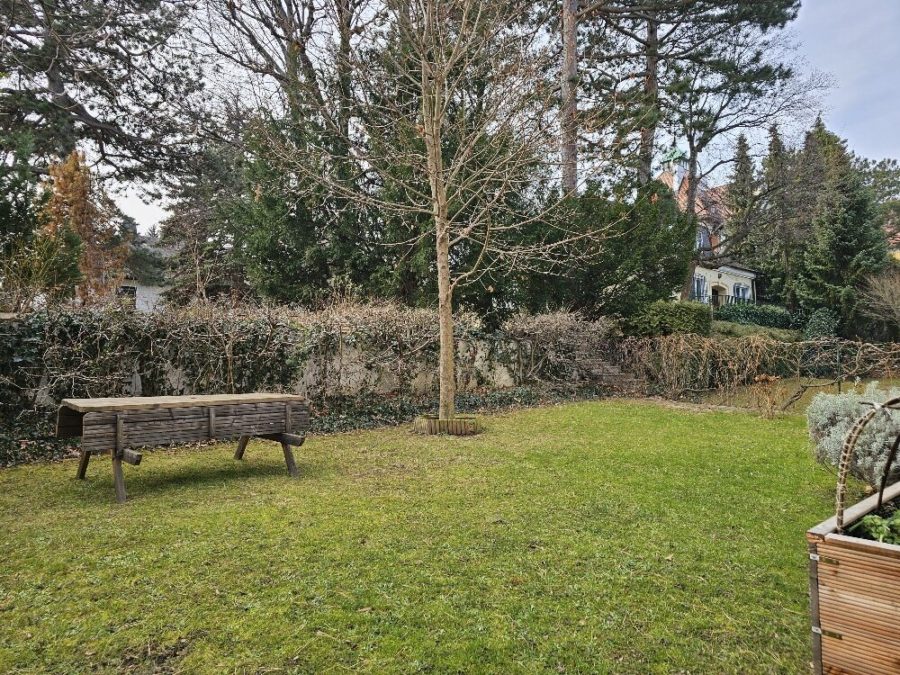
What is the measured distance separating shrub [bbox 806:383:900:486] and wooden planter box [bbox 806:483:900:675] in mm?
2628

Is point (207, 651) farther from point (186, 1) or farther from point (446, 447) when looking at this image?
point (186, 1)

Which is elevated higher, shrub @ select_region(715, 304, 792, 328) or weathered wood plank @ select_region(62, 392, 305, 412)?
shrub @ select_region(715, 304, 792, 328)

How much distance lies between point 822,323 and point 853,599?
25.8m

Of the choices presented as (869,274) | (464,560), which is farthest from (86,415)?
(869,274)

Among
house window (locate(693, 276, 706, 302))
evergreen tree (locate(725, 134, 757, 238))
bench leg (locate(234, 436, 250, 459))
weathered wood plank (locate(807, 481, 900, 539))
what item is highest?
evergreen tree (locate(725, 134, 757, 238))

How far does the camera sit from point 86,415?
4254mm

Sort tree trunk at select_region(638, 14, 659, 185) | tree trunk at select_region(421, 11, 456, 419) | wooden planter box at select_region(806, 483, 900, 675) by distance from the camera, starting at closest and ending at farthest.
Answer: wooden planter box at select_region(806, 483, 900, 675) → tree trunk at select_region(421, 11, 456, 419) → tree trunk at select_region(638, 14, 659, 185)

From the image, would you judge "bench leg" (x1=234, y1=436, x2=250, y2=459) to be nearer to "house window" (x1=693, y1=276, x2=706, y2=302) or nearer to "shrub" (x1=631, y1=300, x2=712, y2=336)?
"shrub" (x1=631, y1=300, x2=712, y2=336)

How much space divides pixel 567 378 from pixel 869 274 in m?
18.0

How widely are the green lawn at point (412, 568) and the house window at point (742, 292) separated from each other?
32.4 meters

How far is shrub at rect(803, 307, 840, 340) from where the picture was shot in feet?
73.0

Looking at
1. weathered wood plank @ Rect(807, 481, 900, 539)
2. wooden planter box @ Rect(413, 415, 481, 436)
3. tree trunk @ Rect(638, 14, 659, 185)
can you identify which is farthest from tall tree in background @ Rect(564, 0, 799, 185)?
weathered wood plank @ Rect(807, 481, 900, 539)

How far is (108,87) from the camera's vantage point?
561 inches

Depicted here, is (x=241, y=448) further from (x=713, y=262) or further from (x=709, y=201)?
(x=709, y=201)
